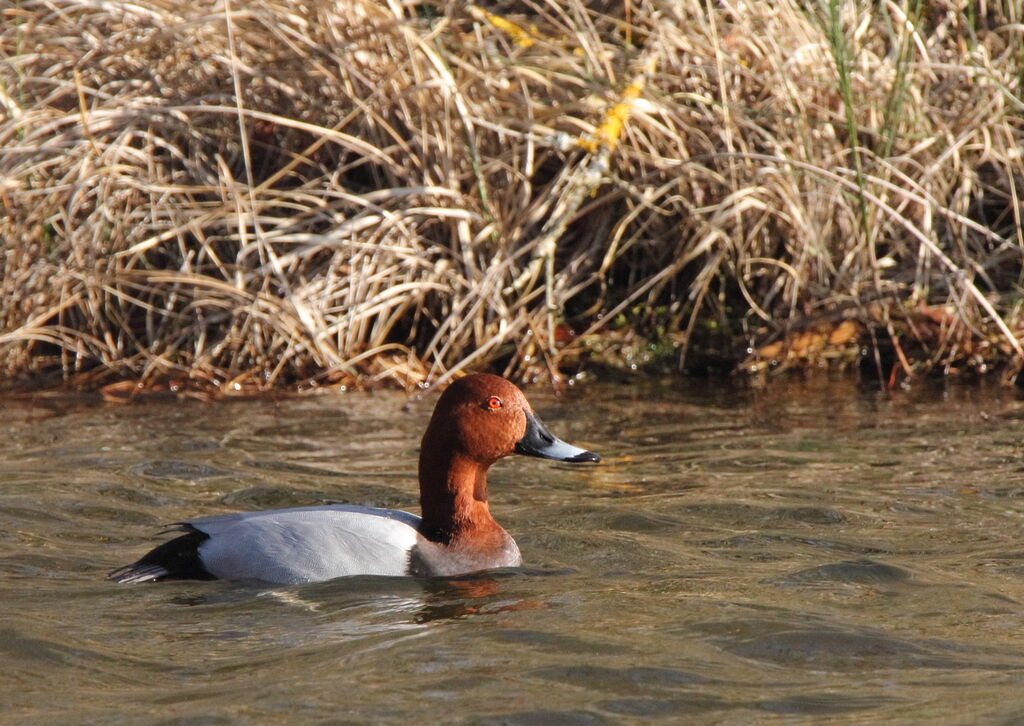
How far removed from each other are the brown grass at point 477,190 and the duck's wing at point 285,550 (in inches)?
110

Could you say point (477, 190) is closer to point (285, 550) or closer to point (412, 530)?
point (412, 530)

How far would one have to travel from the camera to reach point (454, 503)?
14.1ft

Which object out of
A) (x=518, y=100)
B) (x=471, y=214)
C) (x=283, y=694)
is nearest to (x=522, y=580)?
(x=283, y=694)

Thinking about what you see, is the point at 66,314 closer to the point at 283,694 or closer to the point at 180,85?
the point at 180,85

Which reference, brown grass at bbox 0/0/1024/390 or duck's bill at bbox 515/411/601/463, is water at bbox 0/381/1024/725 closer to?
duck's bill at bbox 515/411/601/463

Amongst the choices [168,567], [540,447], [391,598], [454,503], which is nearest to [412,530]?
[454,503]

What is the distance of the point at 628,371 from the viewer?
7.54 m

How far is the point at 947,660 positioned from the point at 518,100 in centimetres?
471

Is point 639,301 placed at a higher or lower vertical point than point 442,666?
higher

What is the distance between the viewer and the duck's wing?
13.4ft

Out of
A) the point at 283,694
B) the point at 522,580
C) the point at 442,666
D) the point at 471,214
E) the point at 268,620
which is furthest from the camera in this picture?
the point at 471,214

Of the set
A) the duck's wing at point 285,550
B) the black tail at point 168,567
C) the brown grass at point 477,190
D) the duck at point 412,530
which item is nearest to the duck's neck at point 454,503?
the duck at point 412,530

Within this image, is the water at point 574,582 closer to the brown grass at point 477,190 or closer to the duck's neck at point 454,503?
the duck's neck at point 454,503

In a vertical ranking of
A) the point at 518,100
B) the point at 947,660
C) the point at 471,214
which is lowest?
the point at 947,660
